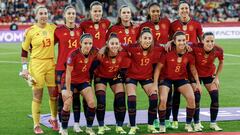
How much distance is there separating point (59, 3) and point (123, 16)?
1184 inches

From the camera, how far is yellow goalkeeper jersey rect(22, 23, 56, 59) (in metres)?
9.74

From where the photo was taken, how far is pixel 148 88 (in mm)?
9750

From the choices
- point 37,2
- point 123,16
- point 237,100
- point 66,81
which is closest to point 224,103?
point 237,100

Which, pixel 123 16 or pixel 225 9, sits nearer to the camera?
pixel 123 16

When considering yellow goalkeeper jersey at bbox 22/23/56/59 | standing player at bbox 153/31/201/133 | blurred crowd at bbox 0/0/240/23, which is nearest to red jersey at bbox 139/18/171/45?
standing player at bbox 153/31/201/133

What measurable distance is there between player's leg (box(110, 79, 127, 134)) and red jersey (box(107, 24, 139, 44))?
0.76m

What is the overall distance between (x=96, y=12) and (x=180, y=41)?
151 cm

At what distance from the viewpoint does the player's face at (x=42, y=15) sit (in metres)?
9.70

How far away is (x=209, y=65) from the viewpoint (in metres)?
10.1

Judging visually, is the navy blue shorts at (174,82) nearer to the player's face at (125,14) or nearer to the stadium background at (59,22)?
the stadium background at (59,22)

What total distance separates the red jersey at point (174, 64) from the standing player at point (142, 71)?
170mm

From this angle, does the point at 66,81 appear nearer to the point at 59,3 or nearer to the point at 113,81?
the point at 113,81

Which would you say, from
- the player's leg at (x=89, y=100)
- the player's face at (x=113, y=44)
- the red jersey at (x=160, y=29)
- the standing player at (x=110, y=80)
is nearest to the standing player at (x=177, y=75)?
the red jersey at (x=160, y=29)

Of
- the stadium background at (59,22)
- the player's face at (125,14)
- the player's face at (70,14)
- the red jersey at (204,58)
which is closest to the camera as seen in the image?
the player's face at (70,14)
